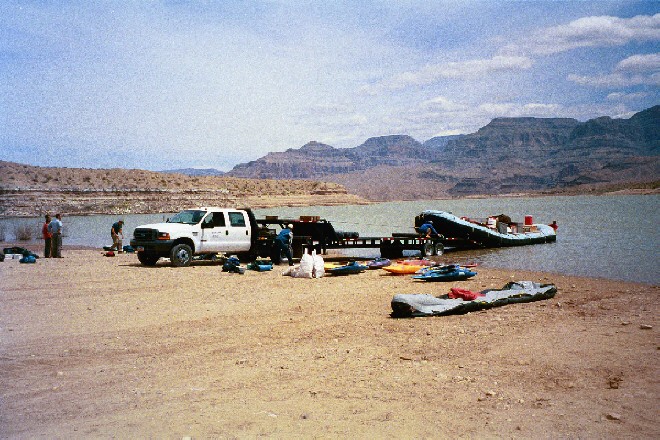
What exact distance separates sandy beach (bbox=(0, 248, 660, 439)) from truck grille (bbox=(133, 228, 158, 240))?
18.9ft

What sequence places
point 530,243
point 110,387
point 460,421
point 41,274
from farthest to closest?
point 530,243 < point 41,274 < point 110,387 < point 460,421

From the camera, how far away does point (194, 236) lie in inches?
738

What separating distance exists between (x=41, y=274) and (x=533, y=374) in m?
14.2

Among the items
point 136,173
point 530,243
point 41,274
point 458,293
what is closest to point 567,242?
point 530,243

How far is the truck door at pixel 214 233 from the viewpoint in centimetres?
1892

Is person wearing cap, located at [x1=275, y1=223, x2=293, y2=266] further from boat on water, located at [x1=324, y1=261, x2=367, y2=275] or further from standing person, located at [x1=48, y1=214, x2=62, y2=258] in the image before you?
standing person, located at [x1=48, y1=214, x2=62, y2=258]

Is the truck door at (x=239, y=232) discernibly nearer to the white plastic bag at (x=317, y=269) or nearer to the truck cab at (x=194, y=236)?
the truck cab at (x=194, y=236)

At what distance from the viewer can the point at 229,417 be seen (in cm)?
536

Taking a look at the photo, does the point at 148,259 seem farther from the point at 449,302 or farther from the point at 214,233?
the point at 449,302

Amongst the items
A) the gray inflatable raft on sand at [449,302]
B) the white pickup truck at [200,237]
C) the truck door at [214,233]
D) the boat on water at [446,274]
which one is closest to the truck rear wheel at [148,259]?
the white pickup truck at [200,237]

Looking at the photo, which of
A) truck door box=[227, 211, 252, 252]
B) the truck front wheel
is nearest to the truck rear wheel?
the truck front wheel

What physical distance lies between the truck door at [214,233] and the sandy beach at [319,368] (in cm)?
622

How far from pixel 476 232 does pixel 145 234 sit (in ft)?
48.0

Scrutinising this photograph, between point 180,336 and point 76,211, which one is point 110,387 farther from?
point 76,211
